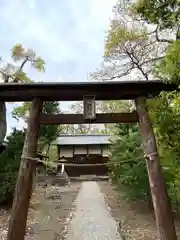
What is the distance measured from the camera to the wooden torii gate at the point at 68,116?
4.74 metres

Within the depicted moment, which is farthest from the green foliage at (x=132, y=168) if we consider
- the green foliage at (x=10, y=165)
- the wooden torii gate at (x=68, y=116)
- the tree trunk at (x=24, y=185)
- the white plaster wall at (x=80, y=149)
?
the white plaster wall at (x=80, y=149)

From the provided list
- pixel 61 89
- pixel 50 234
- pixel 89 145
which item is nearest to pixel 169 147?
pixel 61 89

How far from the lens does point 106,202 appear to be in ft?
39.3

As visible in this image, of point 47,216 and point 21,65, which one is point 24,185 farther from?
point 21,65

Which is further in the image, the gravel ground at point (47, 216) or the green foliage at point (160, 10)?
the gravel ground at point (47, 216)

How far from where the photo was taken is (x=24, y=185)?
15.7ft

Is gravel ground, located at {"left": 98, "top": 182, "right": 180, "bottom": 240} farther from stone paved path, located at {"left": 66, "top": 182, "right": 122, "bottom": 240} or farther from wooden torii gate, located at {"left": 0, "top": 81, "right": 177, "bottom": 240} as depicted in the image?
wooden torii gate, located at {"left": 0, "top": 81, "right": 177, "bottom": 240}

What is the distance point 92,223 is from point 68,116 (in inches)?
156

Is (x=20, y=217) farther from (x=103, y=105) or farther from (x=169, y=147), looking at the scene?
(x=103, y=105)

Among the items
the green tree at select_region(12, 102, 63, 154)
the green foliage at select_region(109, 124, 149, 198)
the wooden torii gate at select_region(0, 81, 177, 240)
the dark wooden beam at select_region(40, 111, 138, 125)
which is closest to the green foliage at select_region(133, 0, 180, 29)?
the wooden torii gate at select_region(0, 81, 177, 240)

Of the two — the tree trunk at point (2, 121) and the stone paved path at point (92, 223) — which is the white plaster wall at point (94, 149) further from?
the tree trunk at point (2, 121)

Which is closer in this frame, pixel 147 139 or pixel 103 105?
pixel 147 139

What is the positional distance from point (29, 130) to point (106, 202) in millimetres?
7755

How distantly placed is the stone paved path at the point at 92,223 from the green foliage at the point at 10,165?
2.27m
